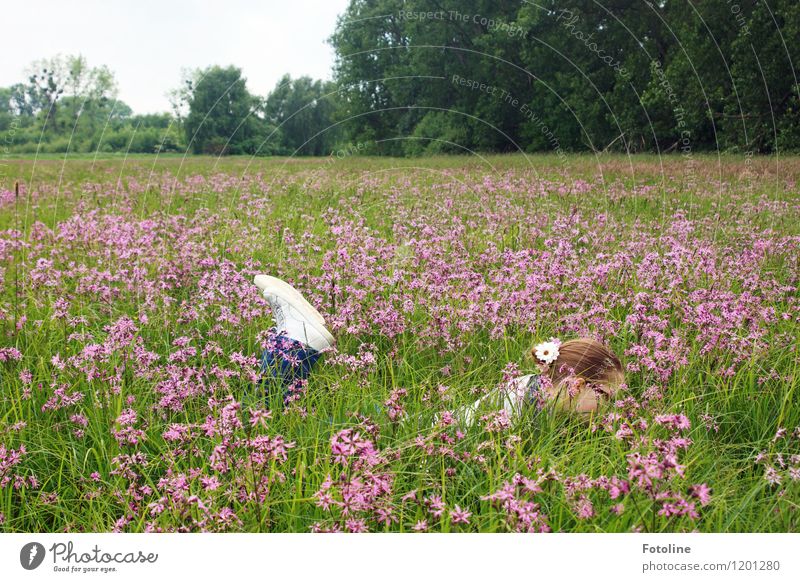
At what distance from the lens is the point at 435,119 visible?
25.2m

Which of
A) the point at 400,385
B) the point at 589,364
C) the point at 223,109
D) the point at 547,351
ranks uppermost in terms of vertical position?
the point at 223,109

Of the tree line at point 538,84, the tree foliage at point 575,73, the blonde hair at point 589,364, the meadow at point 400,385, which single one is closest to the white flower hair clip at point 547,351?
the blonde hair at point 589,364

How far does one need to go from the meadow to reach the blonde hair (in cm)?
15

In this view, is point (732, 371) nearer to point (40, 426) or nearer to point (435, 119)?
point (40, 426)

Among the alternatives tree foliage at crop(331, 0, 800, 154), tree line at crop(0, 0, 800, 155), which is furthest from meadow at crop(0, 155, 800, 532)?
tree foliage at crop(331, 0, 800, 154)

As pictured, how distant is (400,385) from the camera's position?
12.0ft

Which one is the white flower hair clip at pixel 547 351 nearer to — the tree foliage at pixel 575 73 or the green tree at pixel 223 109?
the green tree at pixel 223 109

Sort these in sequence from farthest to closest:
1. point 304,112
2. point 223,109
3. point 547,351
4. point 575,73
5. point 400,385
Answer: point 575,73 → point 304,112 → point 223,109 → point 400,385 → point 547,351

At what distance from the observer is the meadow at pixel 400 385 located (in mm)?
2375

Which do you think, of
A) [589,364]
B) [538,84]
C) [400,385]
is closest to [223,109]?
[400,385]

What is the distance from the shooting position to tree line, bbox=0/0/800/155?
15.7m
